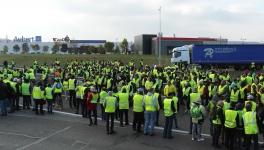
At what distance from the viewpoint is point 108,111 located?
16.5 m

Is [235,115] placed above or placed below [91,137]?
above

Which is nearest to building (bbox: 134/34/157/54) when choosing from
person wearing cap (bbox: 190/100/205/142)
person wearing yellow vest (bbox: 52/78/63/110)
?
person wearing yellow vest (bbox: 52/78/63/110)

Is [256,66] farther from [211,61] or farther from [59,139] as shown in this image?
[59,139]

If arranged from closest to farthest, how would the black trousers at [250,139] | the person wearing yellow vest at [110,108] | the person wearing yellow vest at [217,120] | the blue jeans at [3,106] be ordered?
the black trousers at [250,139]
the person wearing yellow vest at [217,120]
the person wearing yellow vest at [110,108]
the blue jeans at [3,106]

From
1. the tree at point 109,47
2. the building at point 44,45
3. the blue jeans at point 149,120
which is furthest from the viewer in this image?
the building at point 44,45

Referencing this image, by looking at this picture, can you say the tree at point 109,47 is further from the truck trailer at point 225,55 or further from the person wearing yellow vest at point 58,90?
the person wearing yellow vest at point 58,90

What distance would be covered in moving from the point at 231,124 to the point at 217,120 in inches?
24.8

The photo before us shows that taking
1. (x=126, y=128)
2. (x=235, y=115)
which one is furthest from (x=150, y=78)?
(x=235, y=115)

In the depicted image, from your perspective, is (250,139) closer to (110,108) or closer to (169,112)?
(169,112)

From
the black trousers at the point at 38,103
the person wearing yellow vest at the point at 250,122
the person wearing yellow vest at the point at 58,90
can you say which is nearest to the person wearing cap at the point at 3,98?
the black trousers at the point at 38,103

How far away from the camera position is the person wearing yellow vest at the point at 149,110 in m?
16.2

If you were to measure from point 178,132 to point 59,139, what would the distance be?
187 inches

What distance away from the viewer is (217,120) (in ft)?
46.9

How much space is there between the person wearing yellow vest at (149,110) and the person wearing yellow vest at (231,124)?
3.20 meters
